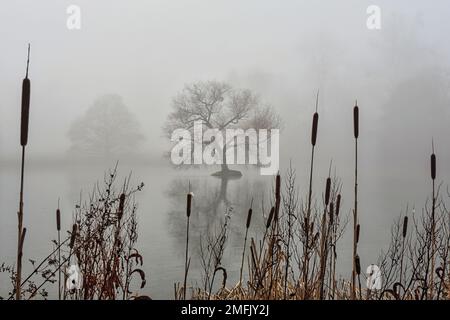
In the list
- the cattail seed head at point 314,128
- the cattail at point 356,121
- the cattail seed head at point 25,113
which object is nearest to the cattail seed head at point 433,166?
the cattail at point 356,121

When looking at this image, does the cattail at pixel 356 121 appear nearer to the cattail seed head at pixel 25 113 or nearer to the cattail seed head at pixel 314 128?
the cattail seed head at pixel 314 128

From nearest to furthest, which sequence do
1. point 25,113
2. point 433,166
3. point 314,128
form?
point 25,113 → point 314,128 → point 433,166

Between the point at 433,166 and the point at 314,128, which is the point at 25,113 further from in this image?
the point at 433,166

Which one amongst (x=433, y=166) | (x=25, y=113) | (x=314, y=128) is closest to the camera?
(x=25, y=113)

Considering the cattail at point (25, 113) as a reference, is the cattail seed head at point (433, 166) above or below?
below

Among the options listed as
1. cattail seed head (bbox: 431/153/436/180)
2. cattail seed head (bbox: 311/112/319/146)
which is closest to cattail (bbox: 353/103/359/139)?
cattail seed head (bbox: 311/112/319/146)

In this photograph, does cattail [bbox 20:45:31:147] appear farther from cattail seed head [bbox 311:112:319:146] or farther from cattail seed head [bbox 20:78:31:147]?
cattail seed head [bbox 311:112:319:146]

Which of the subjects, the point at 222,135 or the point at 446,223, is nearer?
the point at 446,223

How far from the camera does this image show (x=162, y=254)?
6434 mm

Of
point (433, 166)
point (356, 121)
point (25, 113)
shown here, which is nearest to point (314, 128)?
point (356, 121)
